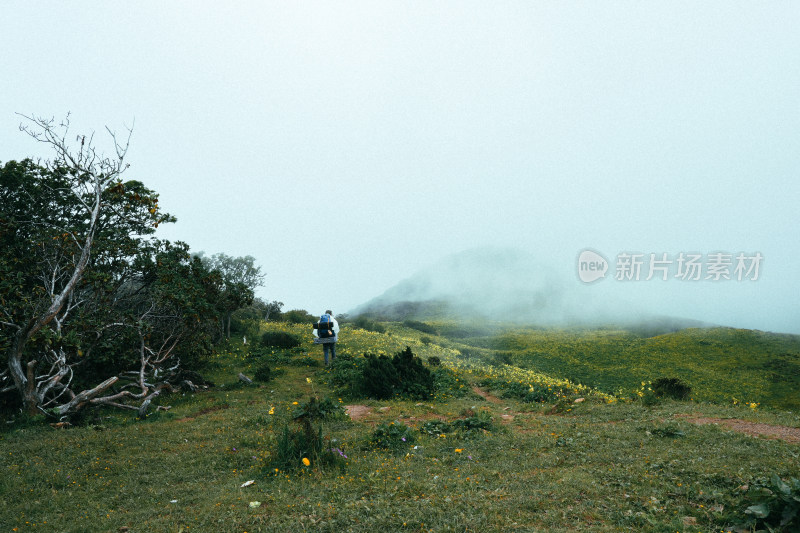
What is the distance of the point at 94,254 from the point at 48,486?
41.9 ft

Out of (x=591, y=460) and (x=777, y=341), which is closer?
(x=591, y=460)

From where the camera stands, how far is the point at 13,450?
36.0 feet

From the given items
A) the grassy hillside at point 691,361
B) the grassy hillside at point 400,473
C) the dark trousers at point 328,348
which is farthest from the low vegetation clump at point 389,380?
the grassy hillside at point 691,361

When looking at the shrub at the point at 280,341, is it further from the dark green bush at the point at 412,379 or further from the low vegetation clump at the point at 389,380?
the dark green bush at the point at 412,379

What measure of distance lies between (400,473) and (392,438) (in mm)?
2214

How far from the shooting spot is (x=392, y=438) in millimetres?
10508

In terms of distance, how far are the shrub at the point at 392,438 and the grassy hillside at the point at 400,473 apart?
0.05m

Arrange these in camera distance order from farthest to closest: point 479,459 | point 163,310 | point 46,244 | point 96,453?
point 163,310
point 46,244
point 96,453
point 479,459

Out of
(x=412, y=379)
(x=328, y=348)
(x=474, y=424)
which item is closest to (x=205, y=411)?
(x=328, y=348)

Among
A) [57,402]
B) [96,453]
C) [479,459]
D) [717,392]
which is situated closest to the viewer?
[479,459]

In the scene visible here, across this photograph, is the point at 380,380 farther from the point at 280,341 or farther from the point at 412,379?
the point at 280,341

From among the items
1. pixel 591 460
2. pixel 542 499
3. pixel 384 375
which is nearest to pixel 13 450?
pixel 384 375

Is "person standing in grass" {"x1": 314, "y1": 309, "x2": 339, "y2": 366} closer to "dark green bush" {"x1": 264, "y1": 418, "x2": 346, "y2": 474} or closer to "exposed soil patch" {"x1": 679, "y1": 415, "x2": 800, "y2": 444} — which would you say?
"dark green bush" {"x1": 264, "y1": 418, "x2": 346, "y2": 474}

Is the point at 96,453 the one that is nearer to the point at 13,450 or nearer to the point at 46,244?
the point at 13,450
